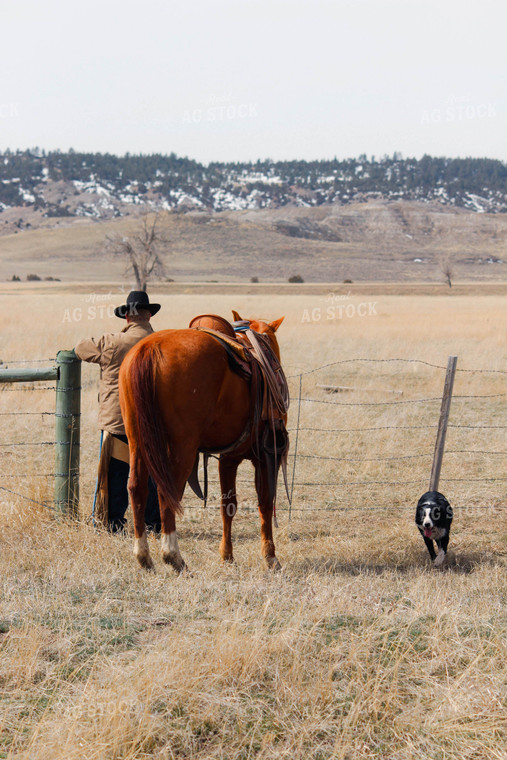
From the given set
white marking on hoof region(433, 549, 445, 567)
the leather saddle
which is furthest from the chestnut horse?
white marking on hoof region(433, 549, 445, 567)

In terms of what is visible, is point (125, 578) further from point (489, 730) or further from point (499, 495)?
point (499, 495)

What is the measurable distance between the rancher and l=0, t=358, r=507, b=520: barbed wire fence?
1.62ft

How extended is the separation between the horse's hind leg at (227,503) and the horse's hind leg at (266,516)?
20 centimetres

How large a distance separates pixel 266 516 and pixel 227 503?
1.04 ft

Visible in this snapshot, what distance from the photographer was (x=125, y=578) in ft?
15.0

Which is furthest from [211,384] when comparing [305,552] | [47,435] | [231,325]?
[47,435]

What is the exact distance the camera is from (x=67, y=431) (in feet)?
19.4

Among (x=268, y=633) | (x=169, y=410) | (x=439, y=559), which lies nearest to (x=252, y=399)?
(x=169, y=410)

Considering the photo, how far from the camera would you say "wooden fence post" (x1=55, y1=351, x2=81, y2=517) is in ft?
19.2

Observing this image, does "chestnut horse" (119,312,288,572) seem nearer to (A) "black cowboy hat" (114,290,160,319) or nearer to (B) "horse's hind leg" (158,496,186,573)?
(B) "horse's hind leg" (158,496,186,573)

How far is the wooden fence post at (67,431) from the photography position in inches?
230

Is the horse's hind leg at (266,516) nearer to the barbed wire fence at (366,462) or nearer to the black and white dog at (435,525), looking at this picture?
the barbed wire fence at (366,462)

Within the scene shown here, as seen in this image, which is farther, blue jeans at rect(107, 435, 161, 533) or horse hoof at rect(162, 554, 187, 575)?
blue jeans at rect(107, 435, 161, 533)

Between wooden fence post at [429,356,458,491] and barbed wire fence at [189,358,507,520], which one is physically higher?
wooden fence post at [429,356,458,491]
